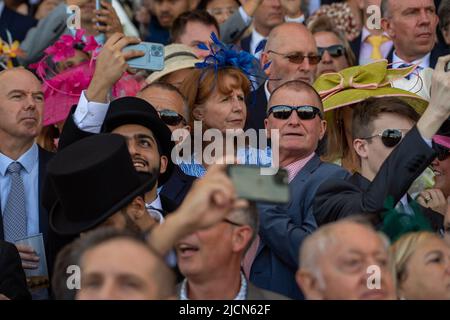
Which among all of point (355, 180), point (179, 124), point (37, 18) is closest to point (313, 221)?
point (355, 180)

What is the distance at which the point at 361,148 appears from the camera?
7223 mm

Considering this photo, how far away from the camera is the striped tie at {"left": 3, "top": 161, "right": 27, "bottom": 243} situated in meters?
7.49

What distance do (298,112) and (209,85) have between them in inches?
39.2

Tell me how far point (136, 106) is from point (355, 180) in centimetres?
131

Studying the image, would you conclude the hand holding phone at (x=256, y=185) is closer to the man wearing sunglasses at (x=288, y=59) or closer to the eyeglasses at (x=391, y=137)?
the eyeglasses at (x=391, y=137)

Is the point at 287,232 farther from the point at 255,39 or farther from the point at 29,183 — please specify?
the point at 255,39

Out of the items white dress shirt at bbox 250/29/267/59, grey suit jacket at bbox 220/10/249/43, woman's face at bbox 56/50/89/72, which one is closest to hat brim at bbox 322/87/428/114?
woman's face at bbox 56/50/89/72

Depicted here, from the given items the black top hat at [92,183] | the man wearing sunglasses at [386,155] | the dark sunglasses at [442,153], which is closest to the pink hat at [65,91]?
the man wearing sunglasses at [386,155]

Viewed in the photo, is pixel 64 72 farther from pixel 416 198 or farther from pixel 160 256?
pixel 160 256

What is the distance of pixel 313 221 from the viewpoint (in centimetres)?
693

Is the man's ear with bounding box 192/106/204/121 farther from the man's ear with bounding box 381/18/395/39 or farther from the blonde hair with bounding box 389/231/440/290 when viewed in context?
the blonde hair with bounding box 389/231/440/290

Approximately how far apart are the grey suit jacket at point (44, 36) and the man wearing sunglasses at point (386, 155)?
350cm

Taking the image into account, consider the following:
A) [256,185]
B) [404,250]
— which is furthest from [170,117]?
[256,185]

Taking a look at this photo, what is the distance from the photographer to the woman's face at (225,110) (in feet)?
26.5
